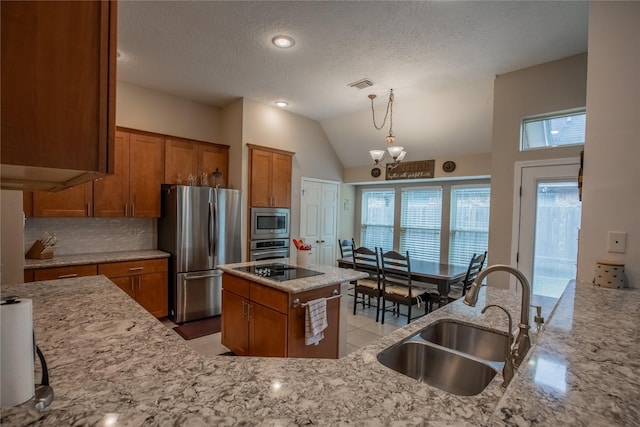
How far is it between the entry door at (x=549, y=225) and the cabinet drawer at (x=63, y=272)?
465 centimetres

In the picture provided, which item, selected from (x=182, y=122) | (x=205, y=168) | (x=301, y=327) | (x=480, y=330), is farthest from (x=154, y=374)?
(x=182, y=122)

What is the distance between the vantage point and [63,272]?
3184mm

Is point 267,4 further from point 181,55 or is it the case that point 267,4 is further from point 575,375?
point 575,375

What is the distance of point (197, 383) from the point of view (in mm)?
836

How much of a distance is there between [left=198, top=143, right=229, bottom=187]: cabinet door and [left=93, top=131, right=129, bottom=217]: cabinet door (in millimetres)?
916

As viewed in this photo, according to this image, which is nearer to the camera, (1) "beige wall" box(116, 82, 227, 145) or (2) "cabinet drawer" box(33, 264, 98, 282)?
(2) "cabinet drawer" box(33, 264, 98, 282)

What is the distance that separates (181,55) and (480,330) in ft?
11.6

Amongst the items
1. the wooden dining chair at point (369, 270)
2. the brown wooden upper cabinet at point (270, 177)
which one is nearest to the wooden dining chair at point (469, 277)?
the wooden dining chair at point (369, 270)

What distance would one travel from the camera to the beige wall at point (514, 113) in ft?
10.1

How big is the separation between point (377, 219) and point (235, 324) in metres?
4.24

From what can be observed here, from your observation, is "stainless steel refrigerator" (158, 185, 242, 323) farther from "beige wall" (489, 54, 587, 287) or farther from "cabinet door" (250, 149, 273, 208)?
"beige wall" (489, 54, 587, 287)

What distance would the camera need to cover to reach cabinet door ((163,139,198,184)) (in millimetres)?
4070

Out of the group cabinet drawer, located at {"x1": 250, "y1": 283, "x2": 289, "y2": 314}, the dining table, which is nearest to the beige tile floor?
the dining table

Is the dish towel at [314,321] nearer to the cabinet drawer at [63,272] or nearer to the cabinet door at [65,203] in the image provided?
the cabinet drawer at [63,272]
